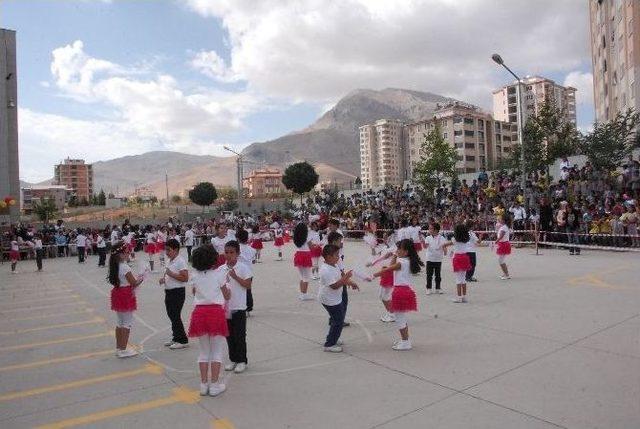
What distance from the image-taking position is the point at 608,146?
24.5m

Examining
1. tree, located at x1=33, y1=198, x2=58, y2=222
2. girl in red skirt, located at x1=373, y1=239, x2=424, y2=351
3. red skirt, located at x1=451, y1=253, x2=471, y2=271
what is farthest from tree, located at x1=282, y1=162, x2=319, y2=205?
girl in red skirt, located at x1=373, y1=239, x2=424, y2=351

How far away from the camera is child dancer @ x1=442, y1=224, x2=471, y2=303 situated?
9.82 meters

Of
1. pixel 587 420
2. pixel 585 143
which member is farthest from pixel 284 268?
pixel 585 143

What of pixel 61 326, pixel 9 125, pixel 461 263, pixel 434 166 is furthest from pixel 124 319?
pixel 9 125

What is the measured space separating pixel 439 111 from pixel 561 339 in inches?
4024

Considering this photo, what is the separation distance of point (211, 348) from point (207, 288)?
659 millimetres

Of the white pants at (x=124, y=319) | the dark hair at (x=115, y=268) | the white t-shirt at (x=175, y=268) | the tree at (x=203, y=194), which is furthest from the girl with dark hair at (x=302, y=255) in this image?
the tree at (x=203, y=194)

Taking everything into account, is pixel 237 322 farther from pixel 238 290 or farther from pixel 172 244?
pixel 172 244

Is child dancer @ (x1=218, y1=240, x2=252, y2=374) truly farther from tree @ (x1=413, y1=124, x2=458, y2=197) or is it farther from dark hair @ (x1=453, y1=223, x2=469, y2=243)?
tree @ (x1=413, y1=124, x2=458, y2=197)

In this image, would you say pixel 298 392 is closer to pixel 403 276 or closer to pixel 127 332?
pixel 403 276

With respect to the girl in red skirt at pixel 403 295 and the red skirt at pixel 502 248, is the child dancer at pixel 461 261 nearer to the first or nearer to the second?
the red skirt at pixel 502 248

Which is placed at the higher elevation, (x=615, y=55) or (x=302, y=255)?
(x=615, y=55)

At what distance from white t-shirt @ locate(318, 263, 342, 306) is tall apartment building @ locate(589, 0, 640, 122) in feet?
109

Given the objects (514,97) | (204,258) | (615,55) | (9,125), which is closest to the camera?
(204,258)
